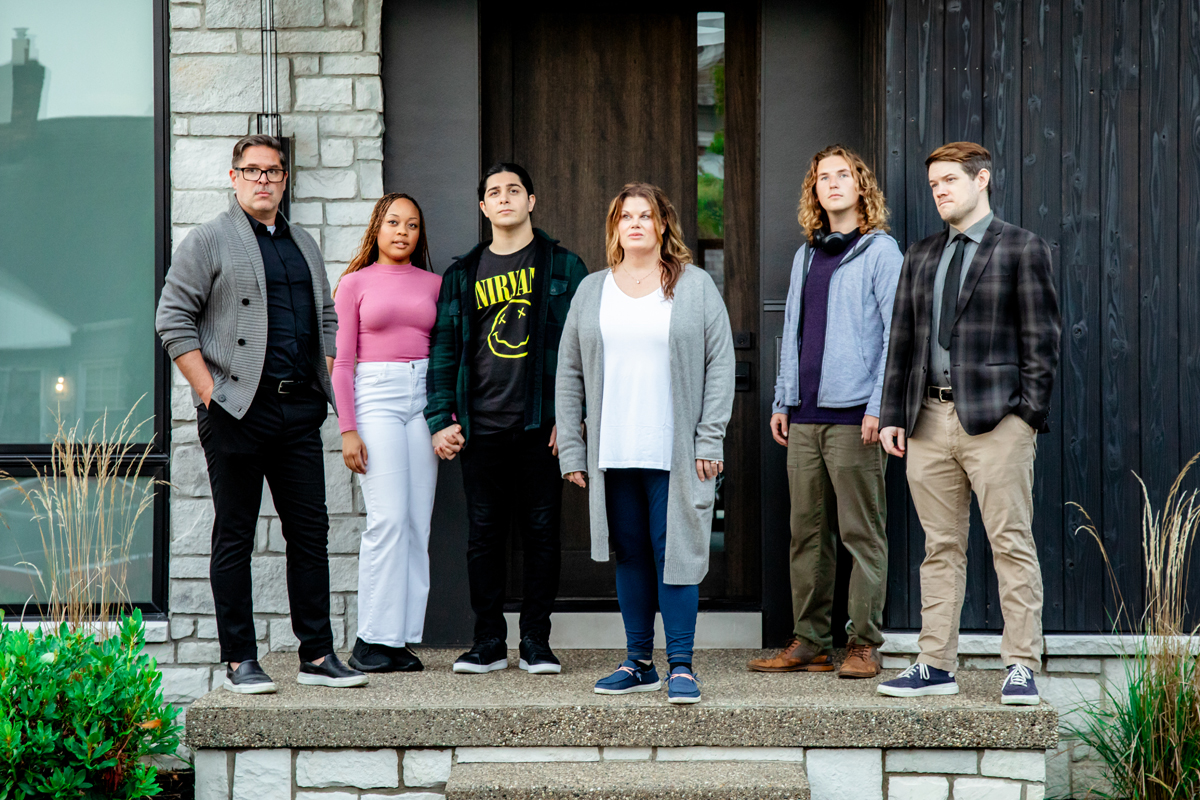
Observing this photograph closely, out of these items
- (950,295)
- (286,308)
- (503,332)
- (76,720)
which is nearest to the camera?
(76,720)

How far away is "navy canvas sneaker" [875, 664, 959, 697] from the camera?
329 cm

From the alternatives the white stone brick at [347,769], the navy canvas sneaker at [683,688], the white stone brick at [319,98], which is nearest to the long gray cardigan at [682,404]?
the navy canvas sneaker at [683,688]

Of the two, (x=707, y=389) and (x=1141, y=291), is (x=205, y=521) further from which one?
(x=1141, y=291)

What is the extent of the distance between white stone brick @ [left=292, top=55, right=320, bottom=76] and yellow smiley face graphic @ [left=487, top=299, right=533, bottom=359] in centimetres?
138

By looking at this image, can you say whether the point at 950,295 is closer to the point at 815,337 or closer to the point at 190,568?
the point at 815,337

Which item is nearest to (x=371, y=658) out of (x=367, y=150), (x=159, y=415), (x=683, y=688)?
(x=683, y=688)

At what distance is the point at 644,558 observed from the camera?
10.7 ft

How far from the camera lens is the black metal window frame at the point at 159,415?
419 cm

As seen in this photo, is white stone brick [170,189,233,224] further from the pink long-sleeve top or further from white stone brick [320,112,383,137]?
the pink long-sleeve top

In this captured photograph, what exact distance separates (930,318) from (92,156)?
11.0 feet

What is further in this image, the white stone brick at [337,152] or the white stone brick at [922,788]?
the white stone brick at [337,152]

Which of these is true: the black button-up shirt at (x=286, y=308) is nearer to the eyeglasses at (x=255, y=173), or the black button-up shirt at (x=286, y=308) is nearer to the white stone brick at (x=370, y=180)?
the eyeglasses at (x=255, y=173)

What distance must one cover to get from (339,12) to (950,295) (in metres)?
2.62

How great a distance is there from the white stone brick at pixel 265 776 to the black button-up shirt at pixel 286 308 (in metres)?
1.19
